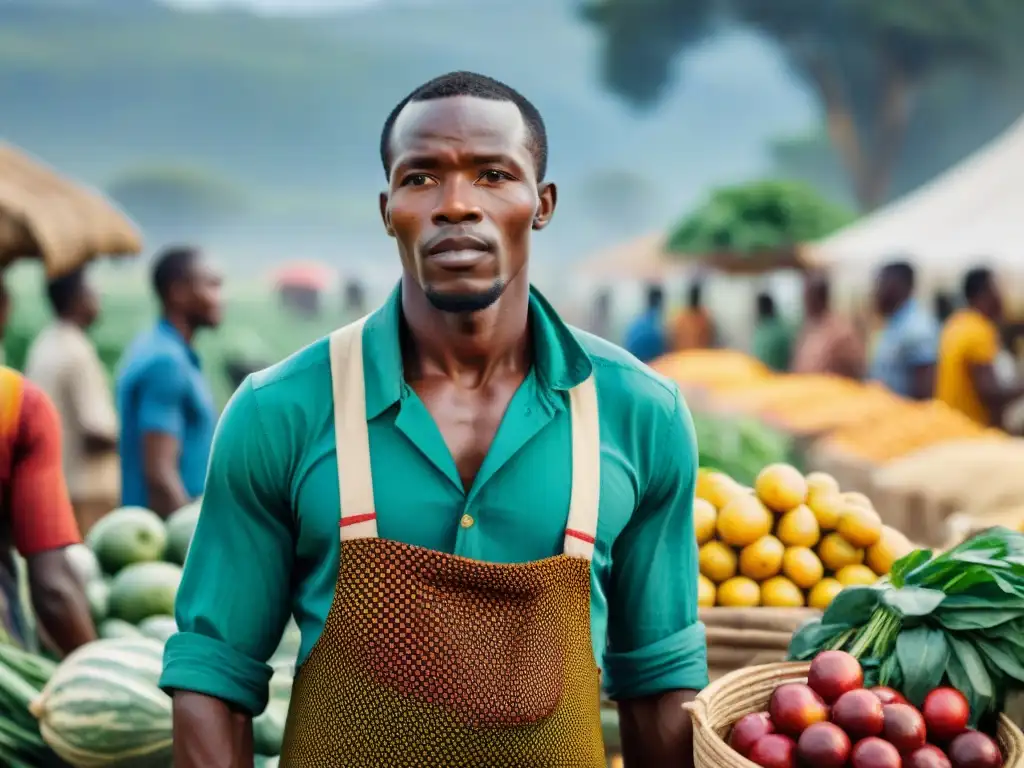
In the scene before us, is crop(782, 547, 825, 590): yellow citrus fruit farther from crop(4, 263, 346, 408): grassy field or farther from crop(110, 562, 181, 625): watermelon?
crop(4, 263, 346, 408): grassy field

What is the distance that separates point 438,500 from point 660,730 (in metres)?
0.65

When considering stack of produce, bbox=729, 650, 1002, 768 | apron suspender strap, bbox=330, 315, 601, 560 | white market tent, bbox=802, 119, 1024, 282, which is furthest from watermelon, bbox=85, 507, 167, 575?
white market tent, bbox=802, 119, 1024, 282

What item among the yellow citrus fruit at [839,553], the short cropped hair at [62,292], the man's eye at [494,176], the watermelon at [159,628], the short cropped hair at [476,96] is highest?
the short cropped hair at [476,96]

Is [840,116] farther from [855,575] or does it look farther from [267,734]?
[267,734]

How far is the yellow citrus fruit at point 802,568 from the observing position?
3.78m

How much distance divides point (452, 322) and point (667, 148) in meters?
72.3

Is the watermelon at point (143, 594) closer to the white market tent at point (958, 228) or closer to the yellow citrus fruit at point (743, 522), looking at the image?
the yellow citrus fruit at point (743, 522)

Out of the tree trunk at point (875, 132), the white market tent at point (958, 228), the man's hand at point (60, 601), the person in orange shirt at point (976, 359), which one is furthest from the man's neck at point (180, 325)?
the tree trunk at point (875, 132)

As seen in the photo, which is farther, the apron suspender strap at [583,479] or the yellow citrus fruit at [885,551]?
the yellow citrus fruit at [885,551]

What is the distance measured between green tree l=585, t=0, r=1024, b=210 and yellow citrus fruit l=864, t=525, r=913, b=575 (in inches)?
1395

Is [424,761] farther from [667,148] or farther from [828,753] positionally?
[667,148]

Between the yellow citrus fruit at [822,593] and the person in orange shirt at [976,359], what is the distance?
515cm

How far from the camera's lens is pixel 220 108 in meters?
61.8

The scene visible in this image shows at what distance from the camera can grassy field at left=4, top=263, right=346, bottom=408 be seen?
1822cm
